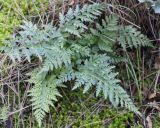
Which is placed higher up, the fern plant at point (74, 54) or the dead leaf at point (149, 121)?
the fern plant at point (74, 54)

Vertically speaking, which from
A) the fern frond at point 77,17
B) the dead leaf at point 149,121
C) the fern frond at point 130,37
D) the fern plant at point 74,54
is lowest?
the dead leaf at point 149,121

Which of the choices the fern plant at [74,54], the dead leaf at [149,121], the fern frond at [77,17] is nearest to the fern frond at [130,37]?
the fern plant at [74,54]

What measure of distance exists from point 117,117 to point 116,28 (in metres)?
0.66

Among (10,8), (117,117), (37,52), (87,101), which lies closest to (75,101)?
(87,101)

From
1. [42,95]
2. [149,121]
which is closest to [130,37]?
[149,121]

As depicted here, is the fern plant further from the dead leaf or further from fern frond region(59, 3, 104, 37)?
the dead leaf

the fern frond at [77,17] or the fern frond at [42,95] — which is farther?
the fern frond at [77,17]

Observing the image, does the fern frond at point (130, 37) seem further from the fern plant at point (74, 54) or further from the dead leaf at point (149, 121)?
the dead leaf at point (149, 121)

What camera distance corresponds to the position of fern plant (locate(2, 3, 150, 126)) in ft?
7.19

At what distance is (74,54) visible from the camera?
91.7 inches

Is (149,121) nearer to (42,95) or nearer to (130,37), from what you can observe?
(130,37)

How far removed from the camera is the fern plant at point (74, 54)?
2.19m

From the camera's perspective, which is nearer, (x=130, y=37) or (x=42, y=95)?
(x=42, y=95)

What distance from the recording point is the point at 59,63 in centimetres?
220
